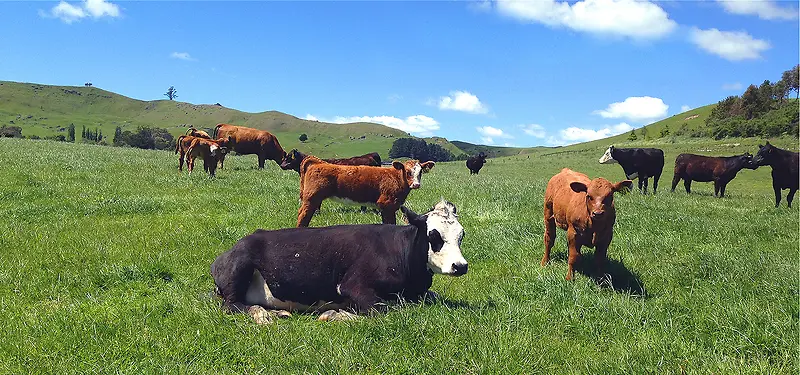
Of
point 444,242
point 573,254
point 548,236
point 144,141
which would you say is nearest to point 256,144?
point 548,236

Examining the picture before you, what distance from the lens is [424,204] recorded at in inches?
536

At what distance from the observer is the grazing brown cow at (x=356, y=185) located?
10.2 meters

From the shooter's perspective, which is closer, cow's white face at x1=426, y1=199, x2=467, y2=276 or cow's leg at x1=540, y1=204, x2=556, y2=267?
cow's white face at x1=426, y1=199, x2=467, y2=276

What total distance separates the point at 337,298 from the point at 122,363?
2366 millimetres

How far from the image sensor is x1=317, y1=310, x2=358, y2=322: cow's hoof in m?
5.45

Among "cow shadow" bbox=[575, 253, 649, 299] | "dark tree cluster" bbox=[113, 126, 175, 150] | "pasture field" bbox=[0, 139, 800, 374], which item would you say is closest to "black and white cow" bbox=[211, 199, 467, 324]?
"pasture field" bbox=[0, 139, 800, 374]

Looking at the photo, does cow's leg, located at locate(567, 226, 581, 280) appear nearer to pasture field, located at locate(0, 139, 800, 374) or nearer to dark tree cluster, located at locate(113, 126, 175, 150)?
pasture field, located at locate(0, 139, 800, 374)

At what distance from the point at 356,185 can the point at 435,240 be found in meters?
5.05

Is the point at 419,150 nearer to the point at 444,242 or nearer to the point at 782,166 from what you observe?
the point at 782,166

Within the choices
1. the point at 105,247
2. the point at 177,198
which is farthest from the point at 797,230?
the point at 177,198

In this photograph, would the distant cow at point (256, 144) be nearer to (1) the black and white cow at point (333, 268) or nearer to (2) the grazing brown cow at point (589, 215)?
(2) the grazing brown cow at point (589, 215)

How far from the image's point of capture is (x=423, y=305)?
5469 mm

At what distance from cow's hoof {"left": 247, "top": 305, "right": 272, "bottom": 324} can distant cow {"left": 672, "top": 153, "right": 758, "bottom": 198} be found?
22.5 m

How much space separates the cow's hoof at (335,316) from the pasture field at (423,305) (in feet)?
0.46
